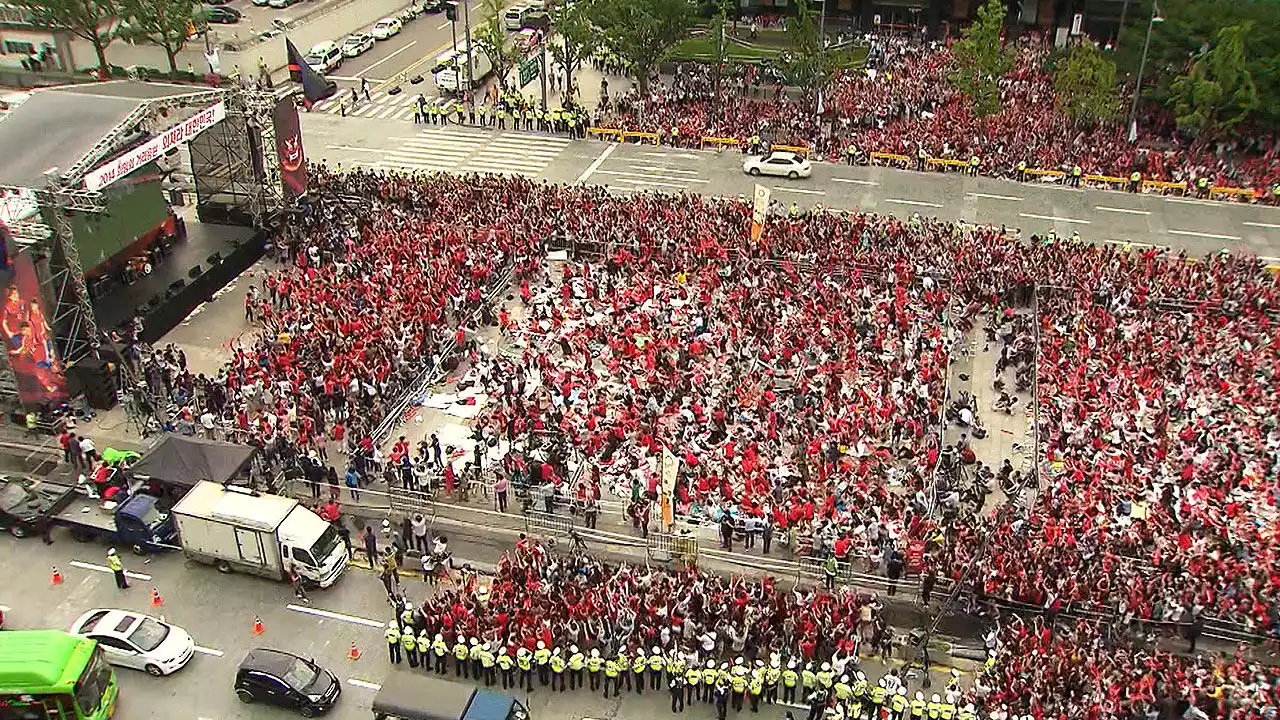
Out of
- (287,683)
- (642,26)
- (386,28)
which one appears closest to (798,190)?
(642,26)

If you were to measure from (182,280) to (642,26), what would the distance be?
2787 cm

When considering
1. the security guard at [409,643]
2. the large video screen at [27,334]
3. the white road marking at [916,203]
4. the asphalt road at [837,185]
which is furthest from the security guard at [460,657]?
the white road marking at [916,203]

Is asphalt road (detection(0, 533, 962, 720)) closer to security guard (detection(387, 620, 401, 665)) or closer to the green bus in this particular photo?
security guard (detection(387, 620, 401, 665))

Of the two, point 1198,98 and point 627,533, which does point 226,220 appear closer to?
point 627,533

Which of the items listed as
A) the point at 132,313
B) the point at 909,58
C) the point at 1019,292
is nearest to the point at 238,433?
the point at 132,313

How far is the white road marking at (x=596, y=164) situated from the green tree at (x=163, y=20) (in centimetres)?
2610

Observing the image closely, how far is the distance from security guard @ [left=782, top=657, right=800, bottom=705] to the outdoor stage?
80.4 ft

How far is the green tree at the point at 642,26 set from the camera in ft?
184

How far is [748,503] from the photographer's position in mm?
26344

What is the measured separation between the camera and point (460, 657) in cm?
2250

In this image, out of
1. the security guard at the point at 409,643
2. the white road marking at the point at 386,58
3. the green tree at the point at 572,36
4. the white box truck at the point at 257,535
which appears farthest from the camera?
the white road marking at the point at 386,58

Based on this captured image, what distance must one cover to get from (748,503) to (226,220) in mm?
26450

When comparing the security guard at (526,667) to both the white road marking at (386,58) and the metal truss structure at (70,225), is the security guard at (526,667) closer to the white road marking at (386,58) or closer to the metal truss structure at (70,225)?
the metal truss structure at (70,225)

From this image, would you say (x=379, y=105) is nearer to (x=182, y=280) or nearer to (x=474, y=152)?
(x=474, y=152)
